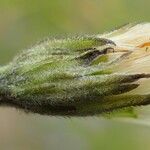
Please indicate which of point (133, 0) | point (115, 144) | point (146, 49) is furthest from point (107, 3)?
point (146, 49)

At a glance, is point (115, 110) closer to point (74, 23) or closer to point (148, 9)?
point (148, 9)

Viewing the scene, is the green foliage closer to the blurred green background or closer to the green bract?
the green bract

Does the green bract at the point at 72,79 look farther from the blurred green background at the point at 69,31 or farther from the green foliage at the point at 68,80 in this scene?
the blurred green background at the point at 69,31

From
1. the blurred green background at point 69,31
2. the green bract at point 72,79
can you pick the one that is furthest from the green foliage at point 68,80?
the blurred green background at point 69,31

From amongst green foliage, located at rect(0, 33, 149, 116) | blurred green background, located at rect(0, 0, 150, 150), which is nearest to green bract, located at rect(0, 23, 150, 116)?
green foliage, located at rect(0, 33, 149, 116)

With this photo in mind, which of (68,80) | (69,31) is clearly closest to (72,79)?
(68,80)

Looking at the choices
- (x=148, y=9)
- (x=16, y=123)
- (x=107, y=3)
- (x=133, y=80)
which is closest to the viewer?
(x=133, y=80)

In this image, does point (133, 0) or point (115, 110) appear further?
point (133, 0)

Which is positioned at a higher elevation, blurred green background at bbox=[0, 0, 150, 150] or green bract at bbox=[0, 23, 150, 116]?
blurred green background at bbox=[0, 0, 150, 150]
